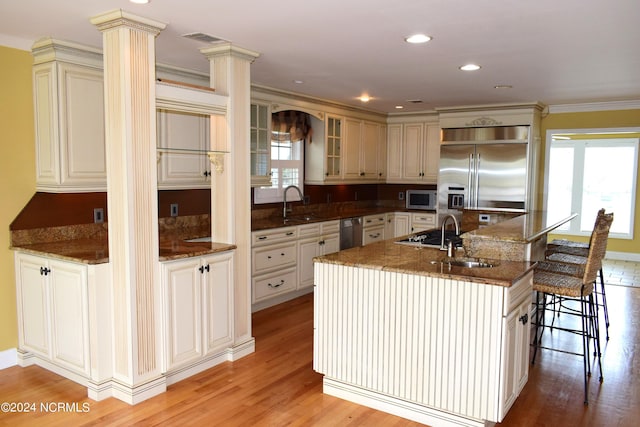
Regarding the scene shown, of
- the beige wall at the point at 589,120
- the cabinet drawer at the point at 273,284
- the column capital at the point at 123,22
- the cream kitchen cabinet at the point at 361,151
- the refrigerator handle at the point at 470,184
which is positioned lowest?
the cabinet drawer at the point at 273,284

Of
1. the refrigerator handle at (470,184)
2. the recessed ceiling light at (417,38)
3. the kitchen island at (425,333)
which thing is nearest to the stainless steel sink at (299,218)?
the refrigerator handle at (470,184)

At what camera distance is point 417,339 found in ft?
9.68

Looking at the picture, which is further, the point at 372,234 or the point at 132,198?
the point at 372,234

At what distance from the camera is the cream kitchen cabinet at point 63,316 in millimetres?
3152

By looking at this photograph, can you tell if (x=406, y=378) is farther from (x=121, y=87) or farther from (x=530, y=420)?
(x=121, y=87)

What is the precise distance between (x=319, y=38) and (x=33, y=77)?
2.10m

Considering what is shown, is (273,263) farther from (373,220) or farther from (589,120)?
(589,120)

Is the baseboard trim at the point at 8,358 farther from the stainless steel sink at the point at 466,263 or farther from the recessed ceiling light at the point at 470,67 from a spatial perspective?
the recessed ceiling light at the point at 470,67

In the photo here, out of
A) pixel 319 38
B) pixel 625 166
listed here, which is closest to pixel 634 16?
pixel 319 38

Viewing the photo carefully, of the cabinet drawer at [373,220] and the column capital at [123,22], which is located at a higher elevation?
the column capital at [123,22]

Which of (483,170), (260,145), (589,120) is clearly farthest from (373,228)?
(589,120)

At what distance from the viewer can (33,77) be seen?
141 inches

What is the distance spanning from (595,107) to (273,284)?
4627mm

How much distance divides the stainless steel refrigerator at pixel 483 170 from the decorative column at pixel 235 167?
379cm
